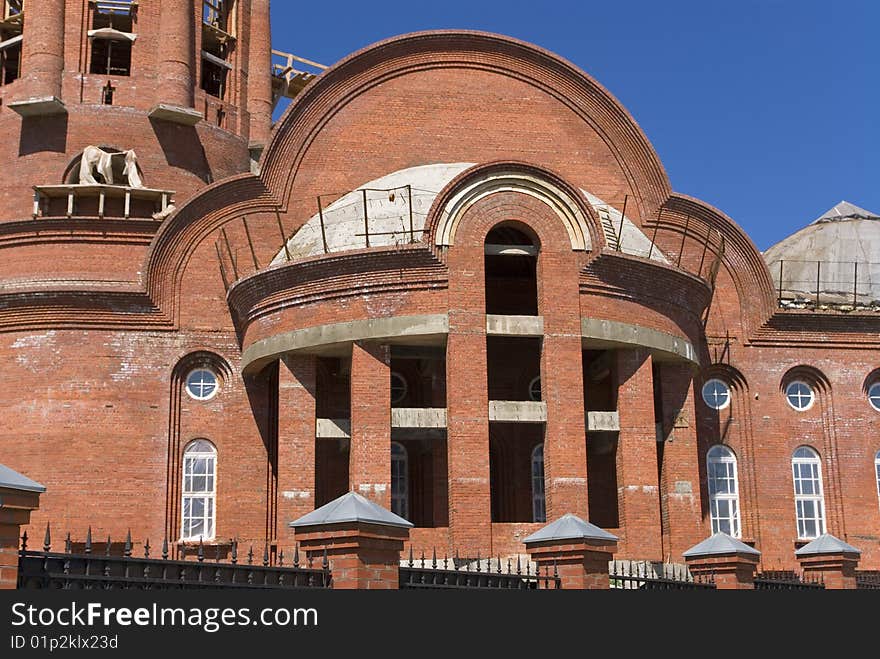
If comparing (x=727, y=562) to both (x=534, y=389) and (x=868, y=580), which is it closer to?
(x=868, y=580)

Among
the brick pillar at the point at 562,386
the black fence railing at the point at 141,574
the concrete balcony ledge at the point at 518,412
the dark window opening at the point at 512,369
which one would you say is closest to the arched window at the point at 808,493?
the dark window opening at the point at 512,369

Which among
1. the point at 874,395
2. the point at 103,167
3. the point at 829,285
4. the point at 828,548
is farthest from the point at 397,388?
the point at 829,285

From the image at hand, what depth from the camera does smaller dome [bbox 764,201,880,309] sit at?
1293 inches

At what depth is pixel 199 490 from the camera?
24.8 metres

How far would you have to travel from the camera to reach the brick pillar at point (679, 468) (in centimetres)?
2344

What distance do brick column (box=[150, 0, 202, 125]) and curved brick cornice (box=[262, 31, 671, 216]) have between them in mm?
2955

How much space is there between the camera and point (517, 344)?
1045 inches

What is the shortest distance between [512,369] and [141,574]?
1663 cm

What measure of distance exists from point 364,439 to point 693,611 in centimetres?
1131

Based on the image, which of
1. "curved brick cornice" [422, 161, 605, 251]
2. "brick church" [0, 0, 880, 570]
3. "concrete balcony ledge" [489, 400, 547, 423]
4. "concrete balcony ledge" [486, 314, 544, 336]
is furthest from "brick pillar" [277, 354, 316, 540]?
"curved brick cornice" [422, 161, 605, 251]

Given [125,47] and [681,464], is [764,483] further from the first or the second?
[125,47]

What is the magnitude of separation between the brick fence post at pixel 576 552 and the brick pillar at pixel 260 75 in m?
18.2

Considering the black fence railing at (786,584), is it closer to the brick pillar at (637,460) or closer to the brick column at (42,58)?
the brick pillar at (637,460)

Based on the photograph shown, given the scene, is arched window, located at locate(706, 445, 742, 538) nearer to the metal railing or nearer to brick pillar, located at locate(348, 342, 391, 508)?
the metal railing
